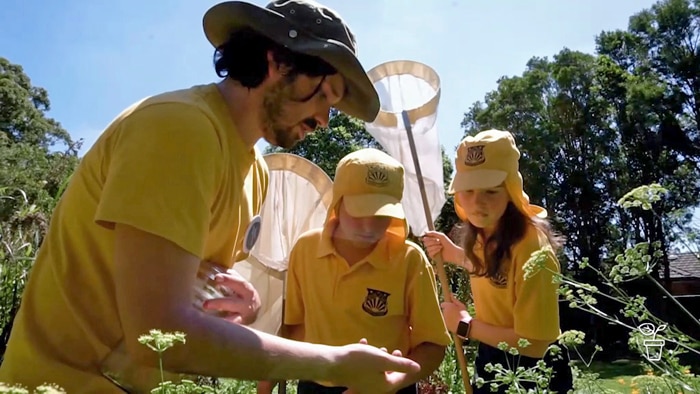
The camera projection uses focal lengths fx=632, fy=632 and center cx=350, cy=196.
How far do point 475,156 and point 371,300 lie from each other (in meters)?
0.65

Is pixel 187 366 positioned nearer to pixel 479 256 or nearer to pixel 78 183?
pixel 78 183

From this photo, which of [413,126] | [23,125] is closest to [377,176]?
[413,126]

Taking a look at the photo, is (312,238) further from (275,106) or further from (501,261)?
(275,106)

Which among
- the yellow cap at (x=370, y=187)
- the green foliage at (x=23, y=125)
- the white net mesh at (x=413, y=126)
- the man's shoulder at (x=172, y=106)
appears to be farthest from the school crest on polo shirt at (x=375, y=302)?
the green foliage at (x=23, y=125)

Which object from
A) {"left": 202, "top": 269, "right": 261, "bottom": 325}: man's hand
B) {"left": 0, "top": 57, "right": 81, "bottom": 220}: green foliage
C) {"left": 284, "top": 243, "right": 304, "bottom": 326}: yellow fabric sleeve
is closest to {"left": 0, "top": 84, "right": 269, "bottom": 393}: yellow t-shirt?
{"left": 202, "top": 269, "right": 261, "bottom": 325}: man's hand

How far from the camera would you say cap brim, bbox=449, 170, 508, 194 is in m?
2.10

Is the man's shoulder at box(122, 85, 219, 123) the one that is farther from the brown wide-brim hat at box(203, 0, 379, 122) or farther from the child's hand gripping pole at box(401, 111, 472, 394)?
the child's hand gripping pole at box(401, 111, 472, 394)

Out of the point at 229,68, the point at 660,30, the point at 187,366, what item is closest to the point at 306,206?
the point at 229,68

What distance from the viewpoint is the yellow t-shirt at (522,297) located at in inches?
72.4

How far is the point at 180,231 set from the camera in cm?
84

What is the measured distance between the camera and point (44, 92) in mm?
29797

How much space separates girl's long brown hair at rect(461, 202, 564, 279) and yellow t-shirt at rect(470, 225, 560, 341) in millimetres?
18

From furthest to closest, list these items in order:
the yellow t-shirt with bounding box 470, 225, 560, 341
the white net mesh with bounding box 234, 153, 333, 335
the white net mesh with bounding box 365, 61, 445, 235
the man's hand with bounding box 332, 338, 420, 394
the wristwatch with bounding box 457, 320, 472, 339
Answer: the white net mesh with bounding box 234, 153, 333, 335 < the white net mesh with bounding box 365, 61, 445, 235 < the wristwatch with bounding box 457, 320, 472, 339 < the yellow t-shirt with bounding box 470, 225, 560, 341 < the man's hand with bounding box 332, 338, 420, 394

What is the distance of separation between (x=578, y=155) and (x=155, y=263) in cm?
2069
